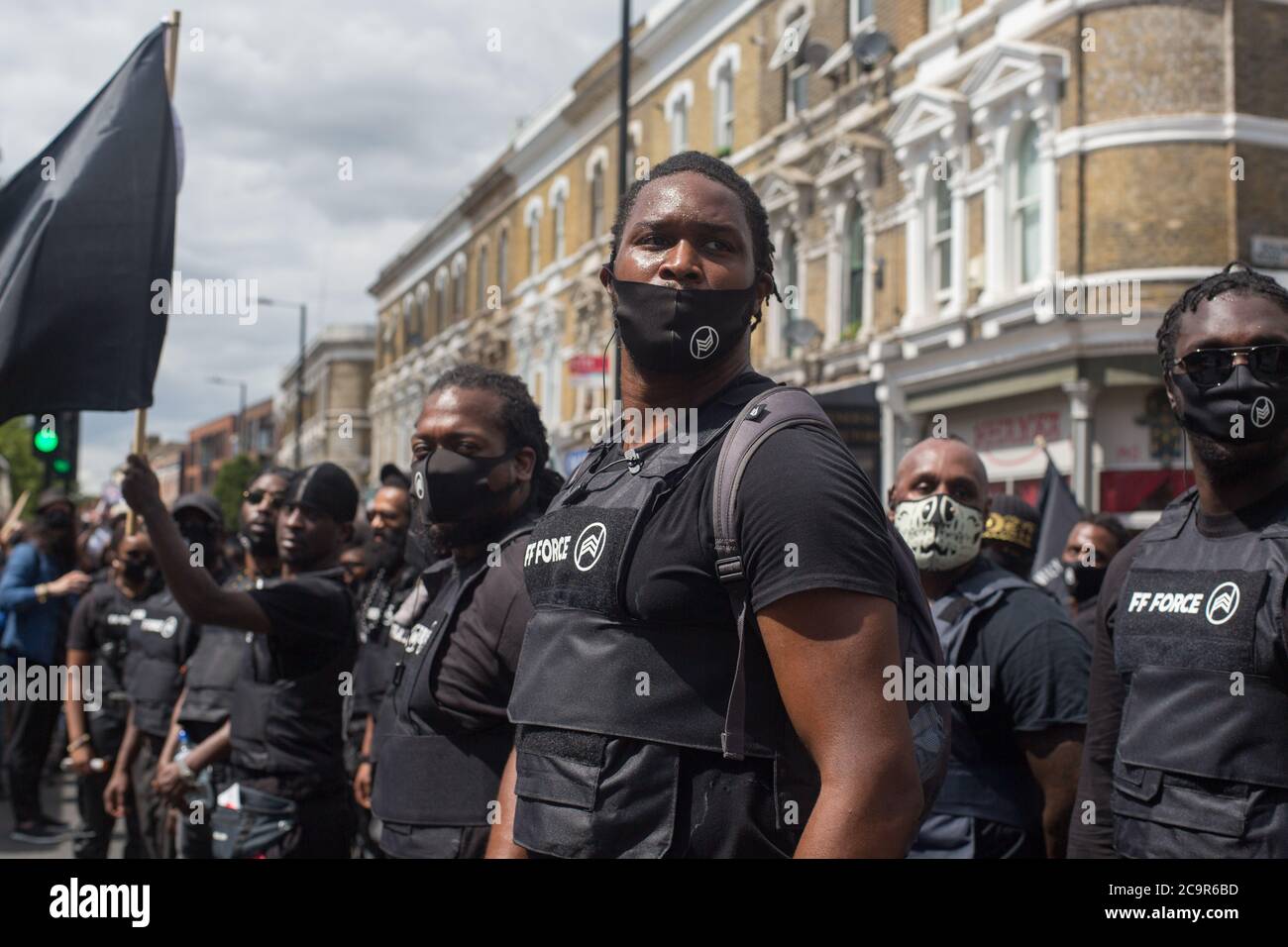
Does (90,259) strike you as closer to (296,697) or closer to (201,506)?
(296,697)

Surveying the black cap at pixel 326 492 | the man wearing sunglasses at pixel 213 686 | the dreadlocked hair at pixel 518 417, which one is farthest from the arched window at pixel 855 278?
the dreadlocked hair at pixel 518 417

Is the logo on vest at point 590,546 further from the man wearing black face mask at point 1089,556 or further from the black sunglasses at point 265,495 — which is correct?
the man wearing black face mask at point 1089,556

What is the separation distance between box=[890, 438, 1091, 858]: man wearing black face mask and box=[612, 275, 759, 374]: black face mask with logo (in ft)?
5.54

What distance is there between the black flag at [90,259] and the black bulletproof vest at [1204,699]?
3.25 m

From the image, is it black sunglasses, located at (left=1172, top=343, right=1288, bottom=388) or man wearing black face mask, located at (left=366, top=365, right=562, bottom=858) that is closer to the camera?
black sunglasses, located at (left=1172, top=343, right=1288, bottom=388)

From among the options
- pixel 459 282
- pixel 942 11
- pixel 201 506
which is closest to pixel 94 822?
pixel 201 506

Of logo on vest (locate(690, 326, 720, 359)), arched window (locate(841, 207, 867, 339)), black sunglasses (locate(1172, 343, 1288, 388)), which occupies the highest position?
arched window (locate(841, 207, 867, 339))

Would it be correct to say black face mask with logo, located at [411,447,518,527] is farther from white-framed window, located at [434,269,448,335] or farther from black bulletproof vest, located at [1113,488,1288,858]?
white-framed window, located at [434,269,448,335]

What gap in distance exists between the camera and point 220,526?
7668mm

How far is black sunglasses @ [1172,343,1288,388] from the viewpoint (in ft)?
9.83

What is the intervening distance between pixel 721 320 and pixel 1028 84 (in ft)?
51.1

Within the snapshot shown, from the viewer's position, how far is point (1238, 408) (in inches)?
118

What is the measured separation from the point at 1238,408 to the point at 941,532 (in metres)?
1.30

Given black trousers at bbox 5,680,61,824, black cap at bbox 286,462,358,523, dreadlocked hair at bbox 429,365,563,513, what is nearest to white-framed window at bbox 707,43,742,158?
black trousers at bbox 5,680,61,824
